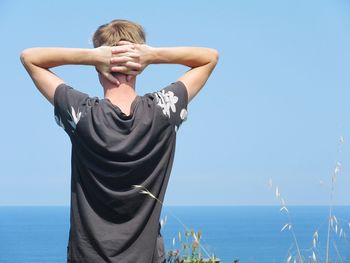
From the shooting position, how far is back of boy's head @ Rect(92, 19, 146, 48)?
9.38 ft

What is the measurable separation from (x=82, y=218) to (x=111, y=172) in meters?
0.22

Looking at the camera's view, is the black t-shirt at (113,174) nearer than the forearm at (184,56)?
Yes

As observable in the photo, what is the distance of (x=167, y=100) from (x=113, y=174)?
383mm

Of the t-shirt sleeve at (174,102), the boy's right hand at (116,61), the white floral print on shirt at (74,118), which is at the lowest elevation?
the white floral print on shirt at (74,118)

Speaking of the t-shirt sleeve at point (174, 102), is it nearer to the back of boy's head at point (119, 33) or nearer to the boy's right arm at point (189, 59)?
the boy's right arm at point (189, 59)

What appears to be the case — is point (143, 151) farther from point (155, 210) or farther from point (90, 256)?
point (90, 256)

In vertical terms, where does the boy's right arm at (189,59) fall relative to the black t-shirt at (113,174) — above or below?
above

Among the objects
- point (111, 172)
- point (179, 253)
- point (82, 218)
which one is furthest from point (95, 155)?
point (179, 253)

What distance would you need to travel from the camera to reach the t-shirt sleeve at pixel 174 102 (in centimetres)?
281

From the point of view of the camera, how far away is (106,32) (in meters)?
2.88

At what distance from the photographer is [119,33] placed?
9.38 feet

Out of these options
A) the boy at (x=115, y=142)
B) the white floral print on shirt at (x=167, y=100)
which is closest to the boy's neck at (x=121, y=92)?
the boy at (x=115, y=142)

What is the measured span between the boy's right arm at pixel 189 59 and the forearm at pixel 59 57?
0.21 metres

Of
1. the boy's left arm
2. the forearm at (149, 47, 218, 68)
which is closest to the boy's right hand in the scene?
the boy's left arm
